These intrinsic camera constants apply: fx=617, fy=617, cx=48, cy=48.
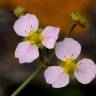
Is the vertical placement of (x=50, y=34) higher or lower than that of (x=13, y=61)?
higher

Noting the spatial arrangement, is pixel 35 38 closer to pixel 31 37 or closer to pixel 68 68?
pixel 31 37

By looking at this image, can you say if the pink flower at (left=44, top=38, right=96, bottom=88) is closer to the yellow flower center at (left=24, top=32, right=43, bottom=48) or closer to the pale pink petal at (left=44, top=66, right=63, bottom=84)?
the pale pink petal at (left=44, top=66, right=63, bottom=84)

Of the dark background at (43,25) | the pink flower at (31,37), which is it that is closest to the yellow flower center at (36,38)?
the pink flower at (31,37)

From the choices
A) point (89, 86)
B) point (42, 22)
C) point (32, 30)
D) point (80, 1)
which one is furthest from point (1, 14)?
point (32, 30)

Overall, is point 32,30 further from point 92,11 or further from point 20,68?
point 92,11

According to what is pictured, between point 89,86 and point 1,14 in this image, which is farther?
point 1,14

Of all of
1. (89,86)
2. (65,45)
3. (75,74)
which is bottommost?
(89,86)

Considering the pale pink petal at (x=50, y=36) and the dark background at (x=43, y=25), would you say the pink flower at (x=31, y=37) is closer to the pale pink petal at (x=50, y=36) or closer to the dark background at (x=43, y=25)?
the pale pink petal at (x=50, y=36)
